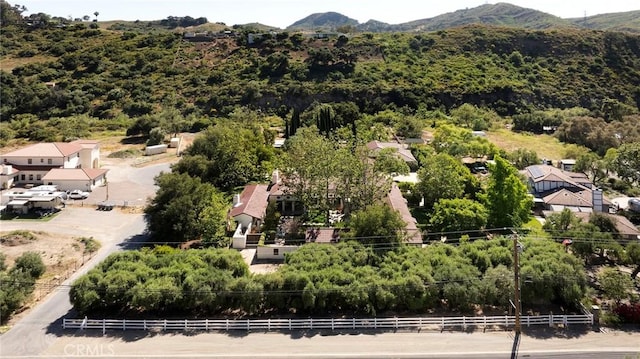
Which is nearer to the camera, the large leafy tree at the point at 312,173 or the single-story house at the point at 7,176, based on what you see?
the large leafy tree at the point at 312,173

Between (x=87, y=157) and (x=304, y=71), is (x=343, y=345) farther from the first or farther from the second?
(x=304, y=71)

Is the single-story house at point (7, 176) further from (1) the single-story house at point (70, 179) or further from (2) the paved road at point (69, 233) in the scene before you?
(2) the paved road at point (69, 233)

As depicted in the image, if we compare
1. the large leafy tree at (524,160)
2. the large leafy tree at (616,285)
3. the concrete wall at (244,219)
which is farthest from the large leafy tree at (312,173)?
the large leafy tree at (524,160)

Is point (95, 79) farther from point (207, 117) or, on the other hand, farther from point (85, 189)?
point (85, 189)

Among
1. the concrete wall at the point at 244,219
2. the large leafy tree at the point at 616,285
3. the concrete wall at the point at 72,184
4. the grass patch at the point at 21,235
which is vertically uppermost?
the concrete wall at the point at 72,184

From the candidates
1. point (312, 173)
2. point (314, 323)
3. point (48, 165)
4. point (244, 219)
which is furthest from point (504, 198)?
point (48, 165)

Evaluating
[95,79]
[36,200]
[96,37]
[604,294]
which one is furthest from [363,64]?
[604,294]
